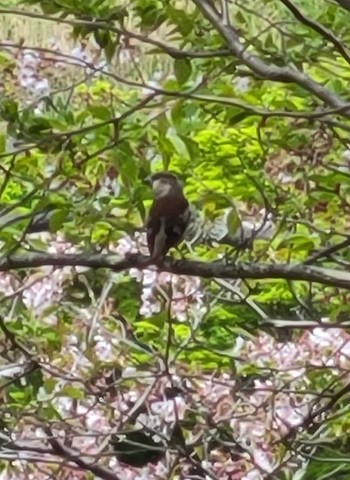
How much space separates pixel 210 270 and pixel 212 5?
319 mm

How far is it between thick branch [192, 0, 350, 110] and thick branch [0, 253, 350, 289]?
19 centimetres

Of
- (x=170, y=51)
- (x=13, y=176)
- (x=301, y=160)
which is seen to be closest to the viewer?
(x=170, y=51)

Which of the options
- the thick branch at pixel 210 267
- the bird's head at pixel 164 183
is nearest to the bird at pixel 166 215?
the bird's head at pixel 164 183

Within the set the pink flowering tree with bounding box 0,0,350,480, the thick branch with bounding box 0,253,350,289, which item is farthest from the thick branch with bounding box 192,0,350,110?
the thick branch with bounding box 0,253,350,289

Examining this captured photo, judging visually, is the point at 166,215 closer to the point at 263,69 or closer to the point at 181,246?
the point at 181,246

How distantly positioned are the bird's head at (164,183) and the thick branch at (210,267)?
0.62ft

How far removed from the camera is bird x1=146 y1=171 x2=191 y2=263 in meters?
1.54

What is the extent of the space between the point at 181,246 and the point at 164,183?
0.20 m

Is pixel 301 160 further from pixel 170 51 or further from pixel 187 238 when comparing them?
pixel 170 51

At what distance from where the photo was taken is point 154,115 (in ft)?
4.30

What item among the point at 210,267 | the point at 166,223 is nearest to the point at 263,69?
the point at 210,267

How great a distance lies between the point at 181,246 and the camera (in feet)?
5.63

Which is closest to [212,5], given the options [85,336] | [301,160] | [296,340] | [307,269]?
[307,269]

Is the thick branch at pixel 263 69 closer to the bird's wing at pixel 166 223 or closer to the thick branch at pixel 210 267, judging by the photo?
the thick branch at pixel 210 267
